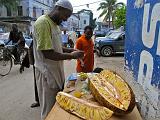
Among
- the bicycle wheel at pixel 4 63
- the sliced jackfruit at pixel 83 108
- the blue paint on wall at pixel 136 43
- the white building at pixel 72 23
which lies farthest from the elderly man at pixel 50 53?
the white building at pixel 72 23

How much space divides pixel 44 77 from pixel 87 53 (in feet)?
8.70

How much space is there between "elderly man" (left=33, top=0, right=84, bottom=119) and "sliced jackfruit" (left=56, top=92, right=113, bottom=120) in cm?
47

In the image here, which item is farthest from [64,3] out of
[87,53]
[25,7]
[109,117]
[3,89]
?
[25,7]

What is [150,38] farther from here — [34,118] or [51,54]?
[34,118]

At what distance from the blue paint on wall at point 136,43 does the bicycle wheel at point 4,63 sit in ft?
25.2

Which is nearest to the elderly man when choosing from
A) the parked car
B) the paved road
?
the paved road

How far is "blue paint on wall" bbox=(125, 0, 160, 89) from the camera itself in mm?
2660

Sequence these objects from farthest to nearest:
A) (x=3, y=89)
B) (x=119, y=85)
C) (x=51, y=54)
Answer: (x=3, y=89), (x=51, y=54), (x=119, y=85)

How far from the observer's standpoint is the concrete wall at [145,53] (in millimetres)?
2668

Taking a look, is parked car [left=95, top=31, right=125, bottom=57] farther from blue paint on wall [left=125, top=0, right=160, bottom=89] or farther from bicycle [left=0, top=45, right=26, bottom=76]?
blue paint on wall [left=125, top=0, right=160, bottom=89]

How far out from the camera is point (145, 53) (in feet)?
9.66

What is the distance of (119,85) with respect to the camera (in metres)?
3.17

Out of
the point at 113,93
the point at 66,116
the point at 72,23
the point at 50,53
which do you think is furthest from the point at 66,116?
the point at 72,23

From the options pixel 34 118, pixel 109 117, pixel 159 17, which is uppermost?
pixel 159 17
